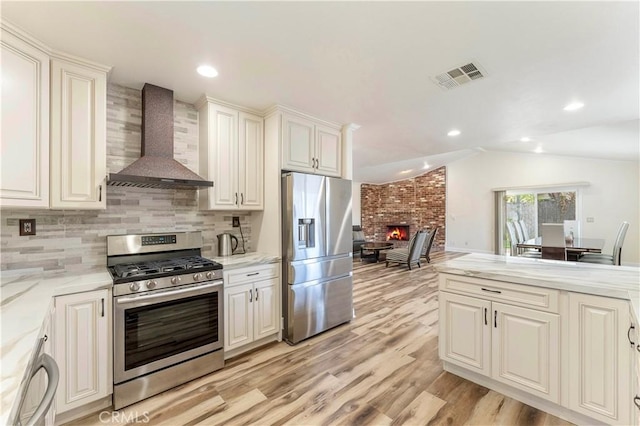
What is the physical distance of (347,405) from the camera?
1955 millimetres

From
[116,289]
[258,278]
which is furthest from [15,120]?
[258,278]

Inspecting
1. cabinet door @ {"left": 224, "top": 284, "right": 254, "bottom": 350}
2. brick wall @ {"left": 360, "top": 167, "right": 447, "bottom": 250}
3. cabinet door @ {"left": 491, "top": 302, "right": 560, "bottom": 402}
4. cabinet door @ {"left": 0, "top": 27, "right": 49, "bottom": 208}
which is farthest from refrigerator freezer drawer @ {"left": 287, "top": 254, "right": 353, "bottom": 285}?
brick wall @ {"left": 360, "top": 167, "right": 447, "bottom": 250}

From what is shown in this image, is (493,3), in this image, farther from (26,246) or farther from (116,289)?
(26,246)

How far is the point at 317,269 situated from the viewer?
120 inches

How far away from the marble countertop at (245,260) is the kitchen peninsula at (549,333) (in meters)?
1.58

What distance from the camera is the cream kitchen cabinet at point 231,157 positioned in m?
2.71

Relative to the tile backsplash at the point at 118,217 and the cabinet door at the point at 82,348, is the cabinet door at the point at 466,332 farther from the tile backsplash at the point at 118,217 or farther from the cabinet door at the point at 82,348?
the cabinet door at the point at 82,348

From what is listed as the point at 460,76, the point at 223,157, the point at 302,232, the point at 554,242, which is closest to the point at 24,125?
the point at 223,157

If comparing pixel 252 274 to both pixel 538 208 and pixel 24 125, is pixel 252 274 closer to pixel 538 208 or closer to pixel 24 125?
pixel 24 125

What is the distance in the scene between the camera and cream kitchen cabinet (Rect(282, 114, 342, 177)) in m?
2.96

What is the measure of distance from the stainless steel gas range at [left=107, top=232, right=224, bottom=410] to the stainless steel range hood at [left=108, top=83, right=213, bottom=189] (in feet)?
1.97

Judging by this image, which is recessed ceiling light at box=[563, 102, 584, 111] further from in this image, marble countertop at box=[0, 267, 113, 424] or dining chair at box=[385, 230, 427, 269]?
marble countertop at box=[0, 267, 113, 424]

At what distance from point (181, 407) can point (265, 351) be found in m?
0.90

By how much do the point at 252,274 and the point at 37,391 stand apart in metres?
1.65
